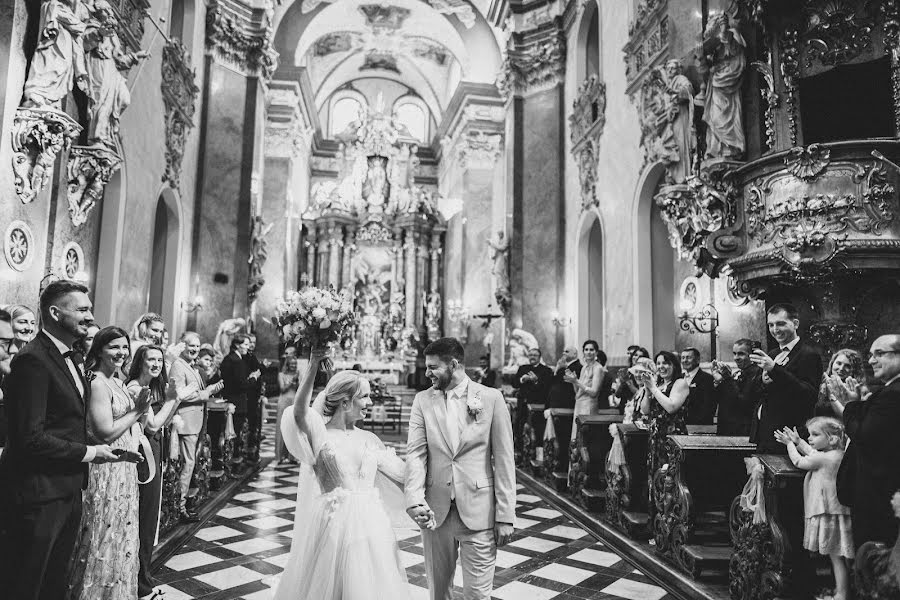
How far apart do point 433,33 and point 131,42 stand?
47.0 ft

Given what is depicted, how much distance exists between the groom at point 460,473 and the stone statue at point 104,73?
521cm

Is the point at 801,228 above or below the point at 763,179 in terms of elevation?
below

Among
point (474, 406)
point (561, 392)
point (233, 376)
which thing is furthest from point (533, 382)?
point (474, 406)

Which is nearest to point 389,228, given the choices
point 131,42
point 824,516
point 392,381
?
point 392,381

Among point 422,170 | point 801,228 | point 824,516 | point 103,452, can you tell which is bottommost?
point 824,516

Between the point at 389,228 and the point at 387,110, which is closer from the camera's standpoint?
the point at 389,228

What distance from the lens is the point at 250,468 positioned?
28.3ft

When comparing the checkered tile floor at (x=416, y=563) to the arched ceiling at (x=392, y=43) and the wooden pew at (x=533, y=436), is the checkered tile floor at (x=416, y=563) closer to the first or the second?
the wooden pew at (x=533, y=436)

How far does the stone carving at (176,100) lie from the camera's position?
35.0 feet

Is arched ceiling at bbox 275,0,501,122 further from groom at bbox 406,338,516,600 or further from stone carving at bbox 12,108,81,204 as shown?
groom at bbox 406,338,516,600

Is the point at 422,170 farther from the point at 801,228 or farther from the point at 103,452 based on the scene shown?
the point at 103,452

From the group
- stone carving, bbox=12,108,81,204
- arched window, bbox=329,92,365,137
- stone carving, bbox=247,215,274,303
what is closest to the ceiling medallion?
stone carving, bbox=12,108,81,204

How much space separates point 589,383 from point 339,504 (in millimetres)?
4980

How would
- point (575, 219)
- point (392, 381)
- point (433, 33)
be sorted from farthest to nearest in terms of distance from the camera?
point (433, 33) → point (392, 381) → point (575, 219)
